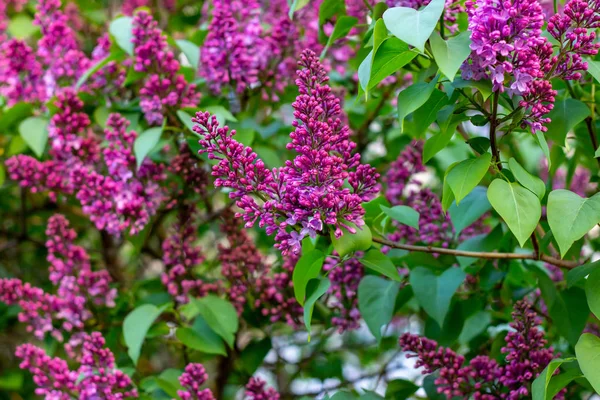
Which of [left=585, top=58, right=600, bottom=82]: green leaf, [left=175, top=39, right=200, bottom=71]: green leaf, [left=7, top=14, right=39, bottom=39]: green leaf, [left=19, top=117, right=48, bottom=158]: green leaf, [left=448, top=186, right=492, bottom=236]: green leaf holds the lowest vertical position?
[left=448, top=186, right=492, bottom=236]: green leaf

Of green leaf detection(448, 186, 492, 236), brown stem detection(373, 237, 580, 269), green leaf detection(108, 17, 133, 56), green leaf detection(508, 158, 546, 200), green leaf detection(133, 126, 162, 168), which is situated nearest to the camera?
green leaf detection(508, 158, 546, 200)

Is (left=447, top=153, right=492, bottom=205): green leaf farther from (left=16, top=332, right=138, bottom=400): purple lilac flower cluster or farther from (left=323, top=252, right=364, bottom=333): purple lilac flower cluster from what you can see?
Result: (left=16, top=332, right=138, bottom=400): purple lilac flower cluster

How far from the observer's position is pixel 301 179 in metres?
1.03

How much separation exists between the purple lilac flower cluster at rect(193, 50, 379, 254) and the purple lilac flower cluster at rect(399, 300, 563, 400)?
1.27ft

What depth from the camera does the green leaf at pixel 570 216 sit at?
3.28 ft

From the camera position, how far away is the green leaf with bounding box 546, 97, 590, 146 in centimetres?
127

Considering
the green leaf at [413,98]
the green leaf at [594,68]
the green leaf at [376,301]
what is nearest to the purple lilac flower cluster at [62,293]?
the green leaf at [376,301]

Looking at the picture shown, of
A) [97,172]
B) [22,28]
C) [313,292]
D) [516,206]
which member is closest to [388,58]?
[516,206]

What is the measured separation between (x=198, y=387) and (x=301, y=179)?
2.21 ft

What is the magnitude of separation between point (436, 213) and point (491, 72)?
696 millimetres

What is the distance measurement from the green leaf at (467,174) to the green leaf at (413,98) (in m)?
0.11

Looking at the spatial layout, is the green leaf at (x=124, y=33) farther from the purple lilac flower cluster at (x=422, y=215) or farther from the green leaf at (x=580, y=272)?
the green leaf at (x=580, y=272)

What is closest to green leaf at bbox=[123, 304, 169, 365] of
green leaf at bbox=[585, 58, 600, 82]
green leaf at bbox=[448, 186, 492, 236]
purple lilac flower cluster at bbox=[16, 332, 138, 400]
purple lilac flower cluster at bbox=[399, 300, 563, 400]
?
purple lilac flower cluster at bbox=[16, 332, 138, 400]

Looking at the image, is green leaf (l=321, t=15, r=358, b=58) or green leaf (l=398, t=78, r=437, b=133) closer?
green leaf (l=398, t=78, r=437, b=133)
